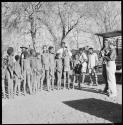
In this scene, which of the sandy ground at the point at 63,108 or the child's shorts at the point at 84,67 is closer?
the sandy ground at the point at 63,108

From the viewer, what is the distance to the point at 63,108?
9.27 metres

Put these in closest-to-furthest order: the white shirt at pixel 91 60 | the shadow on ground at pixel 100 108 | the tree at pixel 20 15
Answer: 1. the shadow on ground at pixel 100 108
2. the white shirt at pixel 91 60
3. the tree at pixel 20 15

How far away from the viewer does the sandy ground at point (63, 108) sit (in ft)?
25.9

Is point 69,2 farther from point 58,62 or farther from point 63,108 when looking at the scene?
point 63,108

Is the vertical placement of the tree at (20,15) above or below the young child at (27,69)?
above

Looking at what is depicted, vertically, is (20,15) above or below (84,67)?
above

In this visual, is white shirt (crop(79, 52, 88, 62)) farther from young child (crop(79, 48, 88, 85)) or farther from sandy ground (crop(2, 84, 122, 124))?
sandy ground (crop(2, 84, 122, 124))

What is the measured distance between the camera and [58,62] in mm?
13008

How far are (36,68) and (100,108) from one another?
4.04 meters

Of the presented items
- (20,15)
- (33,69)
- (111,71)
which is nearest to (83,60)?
(33,69)

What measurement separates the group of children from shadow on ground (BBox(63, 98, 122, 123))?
2.35 meters

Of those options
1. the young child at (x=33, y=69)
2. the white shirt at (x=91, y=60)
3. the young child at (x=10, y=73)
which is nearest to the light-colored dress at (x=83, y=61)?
the white shirt at (x=91, y=60)

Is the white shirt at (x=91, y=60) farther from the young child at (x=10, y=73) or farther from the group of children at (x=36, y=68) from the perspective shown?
the young child at (x=10, y=73)

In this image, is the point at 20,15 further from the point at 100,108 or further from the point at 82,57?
the point at 100,108
